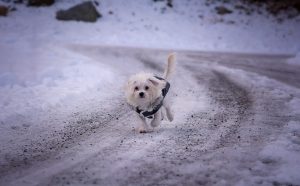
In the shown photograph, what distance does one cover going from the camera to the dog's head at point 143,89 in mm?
6805

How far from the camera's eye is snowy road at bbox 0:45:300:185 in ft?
15.9

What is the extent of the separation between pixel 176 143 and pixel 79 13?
21844 mm

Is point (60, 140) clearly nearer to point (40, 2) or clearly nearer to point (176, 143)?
point (176, 143)

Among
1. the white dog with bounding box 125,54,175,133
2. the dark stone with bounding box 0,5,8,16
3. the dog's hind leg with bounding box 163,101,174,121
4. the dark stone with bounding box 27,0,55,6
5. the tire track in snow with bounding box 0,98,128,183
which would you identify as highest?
the dark stone with bounding box 27,0,55,6

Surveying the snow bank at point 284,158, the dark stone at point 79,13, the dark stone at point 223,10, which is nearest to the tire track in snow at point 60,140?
the snow bank at point 284,158

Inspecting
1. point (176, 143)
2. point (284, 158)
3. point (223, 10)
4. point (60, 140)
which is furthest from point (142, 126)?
point (223, 10)

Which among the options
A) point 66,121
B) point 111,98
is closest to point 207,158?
point 66,121

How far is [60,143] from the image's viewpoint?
6312 millimetres

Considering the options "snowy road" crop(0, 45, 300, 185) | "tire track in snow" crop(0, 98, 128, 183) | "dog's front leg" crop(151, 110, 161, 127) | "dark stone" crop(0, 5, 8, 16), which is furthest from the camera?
"dark stone" crop(0, 5, 8, 16)

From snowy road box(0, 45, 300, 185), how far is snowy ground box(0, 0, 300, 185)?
2cm

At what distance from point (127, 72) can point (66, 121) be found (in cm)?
574

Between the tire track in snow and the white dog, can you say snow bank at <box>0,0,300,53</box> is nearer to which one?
the tire track in snow

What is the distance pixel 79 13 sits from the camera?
26359 millimetres

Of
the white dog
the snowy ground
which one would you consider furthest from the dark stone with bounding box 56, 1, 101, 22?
the white dog
